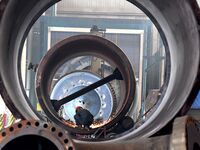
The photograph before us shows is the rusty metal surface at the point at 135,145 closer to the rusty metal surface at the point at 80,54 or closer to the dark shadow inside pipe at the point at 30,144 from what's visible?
the dark shadow inside pipe at the point at 30,144

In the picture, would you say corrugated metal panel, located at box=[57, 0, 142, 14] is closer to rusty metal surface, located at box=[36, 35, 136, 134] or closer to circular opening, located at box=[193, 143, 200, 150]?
rusty metal surface, located at box=[36, 35, 136, 134]

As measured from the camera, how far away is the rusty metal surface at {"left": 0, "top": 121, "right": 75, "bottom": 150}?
628 mm

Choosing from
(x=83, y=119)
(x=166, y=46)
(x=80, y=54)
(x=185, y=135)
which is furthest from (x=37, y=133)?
(x=80, y=54)

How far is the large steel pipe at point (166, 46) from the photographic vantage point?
982mm

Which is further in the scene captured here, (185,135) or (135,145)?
(135,145)

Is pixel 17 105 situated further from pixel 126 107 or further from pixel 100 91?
pixel 100 91

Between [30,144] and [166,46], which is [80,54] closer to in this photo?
[166,46]

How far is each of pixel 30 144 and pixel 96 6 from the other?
5330mm

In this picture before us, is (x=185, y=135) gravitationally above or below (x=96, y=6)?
below

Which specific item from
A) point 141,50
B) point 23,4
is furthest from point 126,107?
point 141,50

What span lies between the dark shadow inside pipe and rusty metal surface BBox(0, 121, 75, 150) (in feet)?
0.03

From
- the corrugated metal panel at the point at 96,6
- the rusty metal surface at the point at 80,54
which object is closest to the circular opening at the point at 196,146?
the rusty metal surface at the point at 80,54

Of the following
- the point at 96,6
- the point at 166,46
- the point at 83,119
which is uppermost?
the point at 96,6

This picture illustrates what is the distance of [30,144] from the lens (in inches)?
27.8
